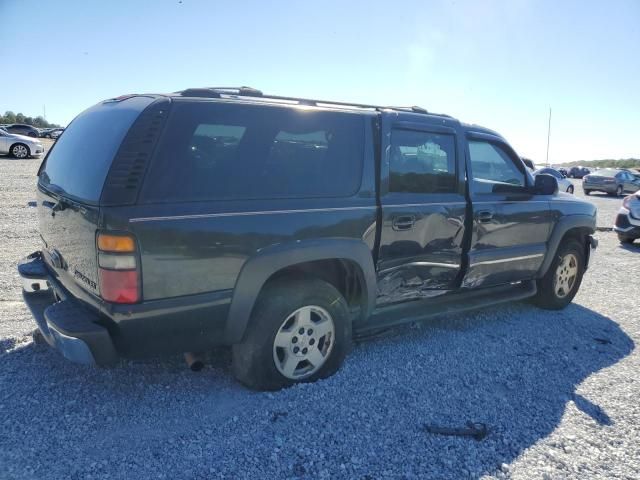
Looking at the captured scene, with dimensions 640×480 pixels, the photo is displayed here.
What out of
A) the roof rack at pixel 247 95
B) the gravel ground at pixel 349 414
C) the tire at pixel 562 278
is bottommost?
the gravel ground at pixel 349 414

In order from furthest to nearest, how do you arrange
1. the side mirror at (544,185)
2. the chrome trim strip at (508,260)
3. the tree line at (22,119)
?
the tree line at (22,119) → the side mirror at (544,185) → the chrome trim strip at (508,260)

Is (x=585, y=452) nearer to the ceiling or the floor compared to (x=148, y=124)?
nearer to the floor

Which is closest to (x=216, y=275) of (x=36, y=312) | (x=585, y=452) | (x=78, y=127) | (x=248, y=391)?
(x=248, y=391)

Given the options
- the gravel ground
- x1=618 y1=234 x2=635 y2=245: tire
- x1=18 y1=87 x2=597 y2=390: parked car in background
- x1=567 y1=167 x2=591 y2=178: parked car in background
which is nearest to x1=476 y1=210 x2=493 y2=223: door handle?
x1=18 y1=87 x2=597 y2=390: parked car in background

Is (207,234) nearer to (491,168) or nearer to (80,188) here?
(80,188)

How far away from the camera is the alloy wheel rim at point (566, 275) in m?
5.48

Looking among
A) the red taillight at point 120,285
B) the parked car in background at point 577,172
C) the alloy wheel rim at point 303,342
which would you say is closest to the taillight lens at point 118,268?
the red taillight at point 120,285

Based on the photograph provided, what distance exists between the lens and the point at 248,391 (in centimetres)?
337

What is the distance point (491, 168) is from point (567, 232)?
1.37 meters

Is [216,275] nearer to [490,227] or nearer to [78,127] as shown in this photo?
[78,127]

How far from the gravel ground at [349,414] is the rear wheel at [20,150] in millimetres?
19886

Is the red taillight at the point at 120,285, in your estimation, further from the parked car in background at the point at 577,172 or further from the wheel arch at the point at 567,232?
the parked car in background at the point at 577,172

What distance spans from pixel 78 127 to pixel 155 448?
7.41ft

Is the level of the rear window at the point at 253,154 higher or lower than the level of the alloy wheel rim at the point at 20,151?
lower
